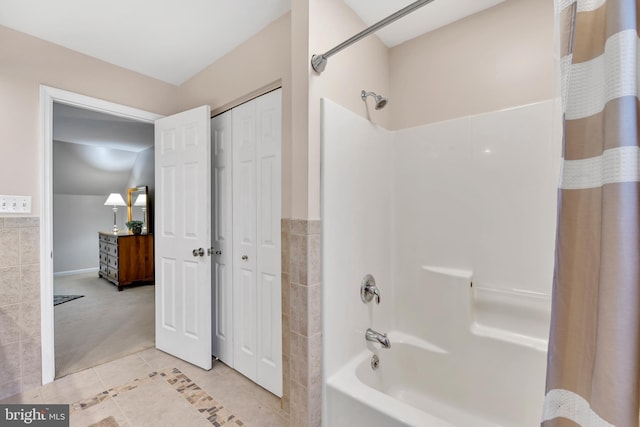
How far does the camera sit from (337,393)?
1299mm

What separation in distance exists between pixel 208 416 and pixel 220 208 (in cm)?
137

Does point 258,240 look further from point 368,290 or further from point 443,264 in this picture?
point 443,264

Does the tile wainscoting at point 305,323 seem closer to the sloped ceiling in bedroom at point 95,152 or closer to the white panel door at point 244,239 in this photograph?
the white panel door at point 244,239

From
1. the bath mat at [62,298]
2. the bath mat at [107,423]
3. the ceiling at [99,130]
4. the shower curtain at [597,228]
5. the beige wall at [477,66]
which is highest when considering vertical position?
the ceiling at [99,130]

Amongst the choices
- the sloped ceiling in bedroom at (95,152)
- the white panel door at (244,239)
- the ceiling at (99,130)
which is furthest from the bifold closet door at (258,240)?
the sloped ceiling in bedroom at (95,152)

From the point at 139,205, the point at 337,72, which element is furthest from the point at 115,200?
the point at 337,72

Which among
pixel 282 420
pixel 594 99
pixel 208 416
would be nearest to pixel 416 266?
pixel 282 420

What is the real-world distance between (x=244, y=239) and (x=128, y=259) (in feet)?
11.8

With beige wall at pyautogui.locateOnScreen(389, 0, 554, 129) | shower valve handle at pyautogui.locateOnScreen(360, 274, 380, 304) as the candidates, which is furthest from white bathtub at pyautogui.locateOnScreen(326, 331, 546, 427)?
beige wall at pyautogui.locateOnScreen(389, 0, 554, 129)

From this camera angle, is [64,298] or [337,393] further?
[64,298]

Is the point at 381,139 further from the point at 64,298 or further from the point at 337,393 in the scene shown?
the point at 64,298

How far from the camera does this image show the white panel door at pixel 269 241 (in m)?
1.77

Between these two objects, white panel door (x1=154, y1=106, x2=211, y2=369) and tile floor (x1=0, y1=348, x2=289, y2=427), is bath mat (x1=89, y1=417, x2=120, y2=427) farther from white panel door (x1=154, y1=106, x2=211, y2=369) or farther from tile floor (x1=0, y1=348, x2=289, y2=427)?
white panel door (x1=154, y1=106, x2=211, y2=369)

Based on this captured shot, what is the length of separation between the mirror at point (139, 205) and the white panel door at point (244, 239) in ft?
12.2
